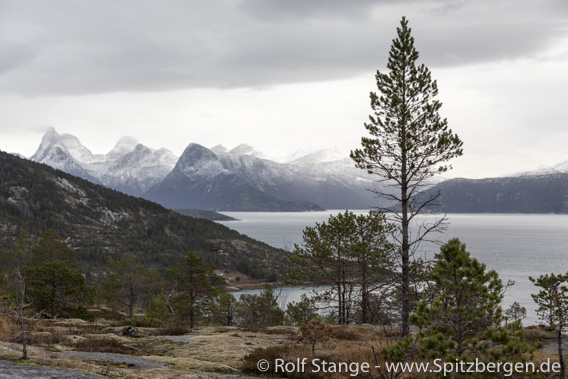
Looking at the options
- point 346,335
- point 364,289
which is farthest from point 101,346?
point 364,289

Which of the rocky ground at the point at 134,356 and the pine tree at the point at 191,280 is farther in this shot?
the pine tree at the point at 191,280

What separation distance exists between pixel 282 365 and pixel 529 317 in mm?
84200

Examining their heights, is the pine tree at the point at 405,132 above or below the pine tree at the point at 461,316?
above

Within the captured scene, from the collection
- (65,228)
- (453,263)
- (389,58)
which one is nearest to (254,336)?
(453,263)

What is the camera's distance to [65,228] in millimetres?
190500

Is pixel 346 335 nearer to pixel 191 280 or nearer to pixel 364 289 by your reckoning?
pixel 364 289

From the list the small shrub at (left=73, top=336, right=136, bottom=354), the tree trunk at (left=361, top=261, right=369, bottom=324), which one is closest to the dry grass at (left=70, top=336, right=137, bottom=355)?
the small shrub at (left=73, top=336, right=136, bottom=354)

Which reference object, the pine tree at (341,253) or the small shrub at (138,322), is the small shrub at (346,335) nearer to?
the pine tree at (341,253)

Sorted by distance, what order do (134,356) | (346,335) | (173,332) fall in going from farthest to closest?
1. (173,332)
2. (346,335)
3. (134,356)

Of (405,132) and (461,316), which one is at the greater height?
(405,132)

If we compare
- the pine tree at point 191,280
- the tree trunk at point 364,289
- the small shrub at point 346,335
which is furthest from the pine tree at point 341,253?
the pine tree at point 191,280

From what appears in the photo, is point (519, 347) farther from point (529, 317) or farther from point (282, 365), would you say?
point (529, 317)

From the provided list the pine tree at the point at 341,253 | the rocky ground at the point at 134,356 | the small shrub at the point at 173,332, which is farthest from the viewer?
the pine tree at the point at 341,253

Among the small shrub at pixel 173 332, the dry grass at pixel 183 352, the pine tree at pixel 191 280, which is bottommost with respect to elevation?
the pine tree at pixel 191 280
